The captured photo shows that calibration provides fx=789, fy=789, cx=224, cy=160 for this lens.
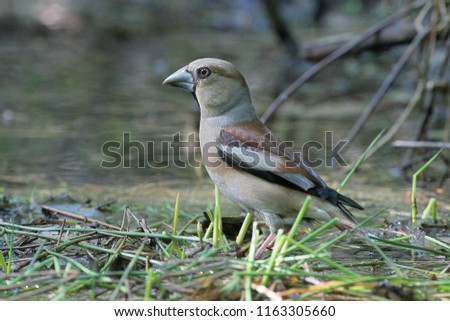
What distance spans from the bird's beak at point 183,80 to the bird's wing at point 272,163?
1.77 feet

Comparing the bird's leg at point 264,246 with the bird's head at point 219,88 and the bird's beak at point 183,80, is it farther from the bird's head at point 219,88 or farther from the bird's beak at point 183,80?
the bird's beak at point 183,80

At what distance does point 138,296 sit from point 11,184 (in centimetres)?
347

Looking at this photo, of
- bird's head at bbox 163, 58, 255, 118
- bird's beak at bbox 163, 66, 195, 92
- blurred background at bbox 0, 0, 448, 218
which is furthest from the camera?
blurred background at bbox 0, 0, 448, 218

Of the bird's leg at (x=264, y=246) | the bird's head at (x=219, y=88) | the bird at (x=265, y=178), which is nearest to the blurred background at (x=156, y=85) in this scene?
the bird's head at (x=219, y=88)

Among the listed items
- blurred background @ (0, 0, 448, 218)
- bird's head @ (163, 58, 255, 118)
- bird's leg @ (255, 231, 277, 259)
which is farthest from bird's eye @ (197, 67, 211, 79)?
blurred background @ (0, 0, 448, 218)

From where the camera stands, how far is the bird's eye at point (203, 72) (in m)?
5.26

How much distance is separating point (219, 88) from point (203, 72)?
0.15 meters

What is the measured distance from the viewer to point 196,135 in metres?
8.94

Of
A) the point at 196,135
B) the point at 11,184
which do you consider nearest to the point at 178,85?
the point at 11,184

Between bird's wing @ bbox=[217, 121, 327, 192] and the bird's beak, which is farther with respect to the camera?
the bird's beak

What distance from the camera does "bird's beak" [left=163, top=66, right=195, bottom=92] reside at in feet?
17.5

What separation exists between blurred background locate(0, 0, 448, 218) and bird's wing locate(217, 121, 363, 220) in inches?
56.7

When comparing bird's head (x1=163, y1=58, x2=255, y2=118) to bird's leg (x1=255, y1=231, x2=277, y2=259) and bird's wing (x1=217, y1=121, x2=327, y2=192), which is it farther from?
bird's leg (x1=255, y1=231, x2=277, y2=259)

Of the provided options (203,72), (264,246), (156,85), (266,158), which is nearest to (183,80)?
(203,72)
